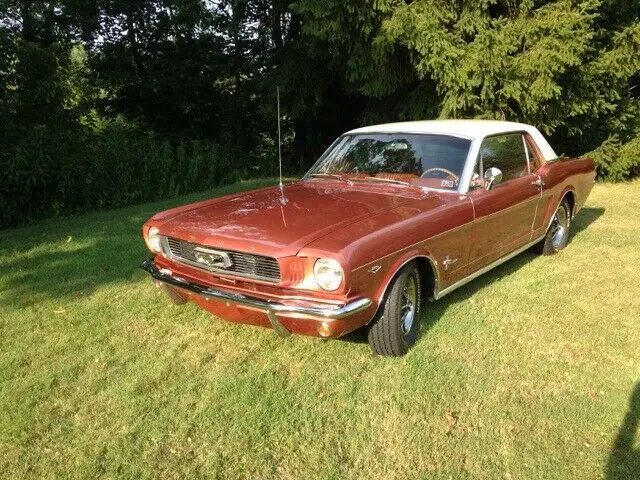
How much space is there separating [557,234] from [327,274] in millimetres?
3889

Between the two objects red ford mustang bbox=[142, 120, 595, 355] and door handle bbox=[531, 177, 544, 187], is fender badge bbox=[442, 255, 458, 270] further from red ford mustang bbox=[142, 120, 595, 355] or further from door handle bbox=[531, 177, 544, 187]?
door handle bbox=[531, 177, 544, 187]

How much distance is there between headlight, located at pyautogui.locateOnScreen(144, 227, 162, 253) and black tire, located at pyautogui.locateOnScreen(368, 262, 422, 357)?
1618 mm

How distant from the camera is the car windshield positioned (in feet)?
14.4

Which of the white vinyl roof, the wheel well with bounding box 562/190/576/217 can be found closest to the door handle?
the white vinyl roof

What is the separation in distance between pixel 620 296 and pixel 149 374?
383cm

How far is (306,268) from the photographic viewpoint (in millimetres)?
3162

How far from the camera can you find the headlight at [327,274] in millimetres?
3109

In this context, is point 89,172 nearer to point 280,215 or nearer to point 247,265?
point 280,215

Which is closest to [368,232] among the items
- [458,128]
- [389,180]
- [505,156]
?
[389,180]

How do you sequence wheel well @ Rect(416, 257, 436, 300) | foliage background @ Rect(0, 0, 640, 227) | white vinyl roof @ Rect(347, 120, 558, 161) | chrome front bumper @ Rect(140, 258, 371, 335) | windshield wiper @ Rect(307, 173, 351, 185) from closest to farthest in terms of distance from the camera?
chrome front bumper @ Rect(140, 258, 371, 335) → wheel well @ Rect(416, 257, 436, 300) → white vinyl roof @ Rect(347, 120, 558, 161) → windshield wiper @ Rect(307, 173, 351, 185) → foliage background @ Rect(0, 0, 640, 227)

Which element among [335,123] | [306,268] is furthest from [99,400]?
[335,123]

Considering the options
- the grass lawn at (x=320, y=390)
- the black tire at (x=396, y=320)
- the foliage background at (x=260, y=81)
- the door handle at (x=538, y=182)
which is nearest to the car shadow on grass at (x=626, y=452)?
the grass lawn at (x=320, y=390)

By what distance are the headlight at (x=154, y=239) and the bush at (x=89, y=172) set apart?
586 cm

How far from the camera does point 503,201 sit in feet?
15.0
